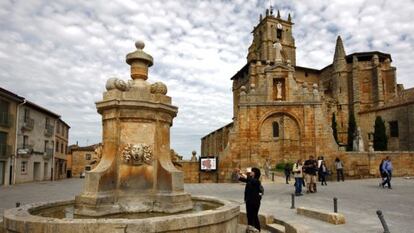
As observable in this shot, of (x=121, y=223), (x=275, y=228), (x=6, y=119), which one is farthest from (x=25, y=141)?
(x=121, y=223)

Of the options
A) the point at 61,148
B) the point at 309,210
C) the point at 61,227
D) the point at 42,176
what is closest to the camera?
the point at 61,227

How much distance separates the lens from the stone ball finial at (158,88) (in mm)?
7169

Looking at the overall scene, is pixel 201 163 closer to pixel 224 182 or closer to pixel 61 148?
pixel 224 182

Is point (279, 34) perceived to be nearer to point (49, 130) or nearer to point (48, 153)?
point (49, 130)

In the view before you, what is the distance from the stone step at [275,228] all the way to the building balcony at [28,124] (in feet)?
102

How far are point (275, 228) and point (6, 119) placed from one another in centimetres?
2948

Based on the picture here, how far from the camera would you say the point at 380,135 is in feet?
127

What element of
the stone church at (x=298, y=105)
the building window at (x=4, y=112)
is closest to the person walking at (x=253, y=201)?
the stone church at (x=298, y=105)

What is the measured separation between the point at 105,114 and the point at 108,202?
1.75 m

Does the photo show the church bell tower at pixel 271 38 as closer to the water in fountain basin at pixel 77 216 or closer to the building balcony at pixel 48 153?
the building balcony at pixel 48 153

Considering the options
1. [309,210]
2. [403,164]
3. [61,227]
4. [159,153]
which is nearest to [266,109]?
[403,164]

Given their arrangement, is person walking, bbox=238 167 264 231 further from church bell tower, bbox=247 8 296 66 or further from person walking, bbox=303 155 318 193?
church bell tower, bbox=247 8 296 66

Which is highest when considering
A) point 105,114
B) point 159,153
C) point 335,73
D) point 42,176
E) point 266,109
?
point 335,73

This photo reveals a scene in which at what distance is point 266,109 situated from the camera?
1120 inches
